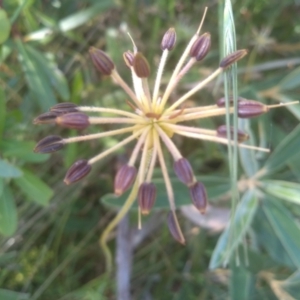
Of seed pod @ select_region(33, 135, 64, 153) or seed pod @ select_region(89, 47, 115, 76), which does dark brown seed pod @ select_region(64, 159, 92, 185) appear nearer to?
seed pod @ select_region(33, 135, 64, 153)

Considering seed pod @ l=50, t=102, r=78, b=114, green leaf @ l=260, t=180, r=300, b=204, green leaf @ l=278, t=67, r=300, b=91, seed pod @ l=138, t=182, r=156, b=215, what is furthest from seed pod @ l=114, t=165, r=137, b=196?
green leaf @ l=278, t=67, r=300, b=91

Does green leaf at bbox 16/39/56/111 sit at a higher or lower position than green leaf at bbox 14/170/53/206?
higher

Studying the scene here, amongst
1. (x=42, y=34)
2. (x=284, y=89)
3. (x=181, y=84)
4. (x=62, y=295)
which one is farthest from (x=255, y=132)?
(x=62, y=295)

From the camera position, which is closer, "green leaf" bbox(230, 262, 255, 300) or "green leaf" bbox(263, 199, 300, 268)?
"green leaf" bbox(263, 199, 300, 268)

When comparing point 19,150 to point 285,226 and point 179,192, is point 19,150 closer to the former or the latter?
point 179,192

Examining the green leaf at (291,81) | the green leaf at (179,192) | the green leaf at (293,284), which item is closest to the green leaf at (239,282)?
the green leaf at (293,284)

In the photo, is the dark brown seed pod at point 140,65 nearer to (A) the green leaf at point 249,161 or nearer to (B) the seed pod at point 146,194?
(B) the seed pod at point 146,194

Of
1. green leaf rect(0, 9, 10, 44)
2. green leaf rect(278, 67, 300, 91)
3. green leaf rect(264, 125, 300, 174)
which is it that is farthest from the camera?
green leaf rect(278, 67, 300, 91)
